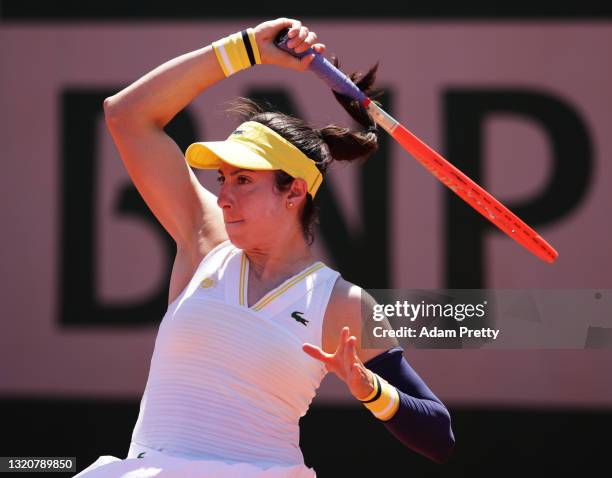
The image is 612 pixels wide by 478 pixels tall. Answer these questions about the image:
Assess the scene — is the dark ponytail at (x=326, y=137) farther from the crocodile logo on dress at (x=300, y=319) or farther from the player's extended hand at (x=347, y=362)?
the player's extended hand at (x=347, y=362)

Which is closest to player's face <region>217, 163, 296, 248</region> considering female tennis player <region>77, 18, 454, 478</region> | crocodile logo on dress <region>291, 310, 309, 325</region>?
female tennis player <region>77, 18, 454, 478</region>

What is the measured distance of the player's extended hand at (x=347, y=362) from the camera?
219 centimetres

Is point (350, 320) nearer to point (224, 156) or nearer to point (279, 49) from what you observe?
point (224, 156)

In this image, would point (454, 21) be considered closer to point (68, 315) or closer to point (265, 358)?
point (68, 315)

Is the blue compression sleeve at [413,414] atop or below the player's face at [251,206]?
below

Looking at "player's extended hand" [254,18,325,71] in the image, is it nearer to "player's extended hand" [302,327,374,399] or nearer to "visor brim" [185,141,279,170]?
"visor brim" [185,141,279,170]

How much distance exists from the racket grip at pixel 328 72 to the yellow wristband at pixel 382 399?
749 mm

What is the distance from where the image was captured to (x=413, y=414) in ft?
7.79

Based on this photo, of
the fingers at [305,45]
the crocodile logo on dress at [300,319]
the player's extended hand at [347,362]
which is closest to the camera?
the player's extended hand at [347,362]

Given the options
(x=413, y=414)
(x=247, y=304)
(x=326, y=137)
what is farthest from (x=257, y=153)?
(x=413, y=414)

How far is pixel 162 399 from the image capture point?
238 centimetres

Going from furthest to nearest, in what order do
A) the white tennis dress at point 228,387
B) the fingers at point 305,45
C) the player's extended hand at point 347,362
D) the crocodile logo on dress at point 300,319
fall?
the fingers at point 305,45 → the crocodile logo on dress at point 300,319 → the white tennis dress at point 228,387 → the player's extended hand at point 347,362

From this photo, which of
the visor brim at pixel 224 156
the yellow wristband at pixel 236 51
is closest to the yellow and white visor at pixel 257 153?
the visor brim at pixel 224 156

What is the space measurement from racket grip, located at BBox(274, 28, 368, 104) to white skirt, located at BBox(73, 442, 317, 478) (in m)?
0.96
